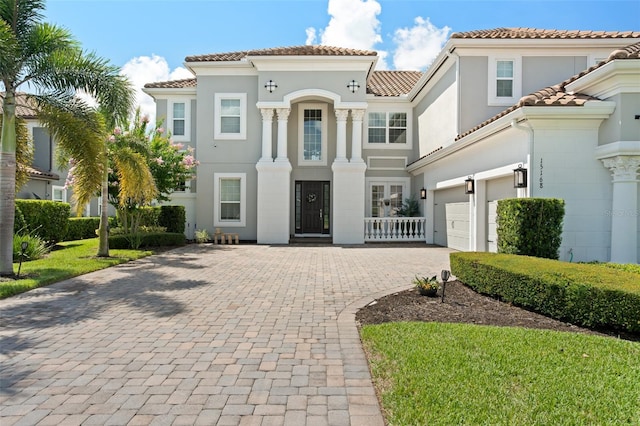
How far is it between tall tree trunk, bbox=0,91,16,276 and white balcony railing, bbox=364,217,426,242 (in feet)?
38.9

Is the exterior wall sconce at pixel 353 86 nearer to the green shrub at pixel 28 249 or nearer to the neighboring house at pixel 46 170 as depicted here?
the green shrub at pixel 28 249

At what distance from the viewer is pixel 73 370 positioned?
3.66 m

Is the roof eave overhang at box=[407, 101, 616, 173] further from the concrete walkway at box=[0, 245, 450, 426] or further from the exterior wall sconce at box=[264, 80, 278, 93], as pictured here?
the exterior wall sconce at box=[264, 80, 278, 93]

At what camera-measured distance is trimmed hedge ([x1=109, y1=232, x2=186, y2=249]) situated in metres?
13.2

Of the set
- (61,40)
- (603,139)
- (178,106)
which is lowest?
(603,139)

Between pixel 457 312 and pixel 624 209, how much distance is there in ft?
19.4

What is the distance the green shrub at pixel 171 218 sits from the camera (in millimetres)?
15617

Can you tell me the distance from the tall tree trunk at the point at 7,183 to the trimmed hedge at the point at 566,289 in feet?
31.6

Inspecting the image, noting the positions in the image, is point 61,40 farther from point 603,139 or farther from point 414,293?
point 603,139

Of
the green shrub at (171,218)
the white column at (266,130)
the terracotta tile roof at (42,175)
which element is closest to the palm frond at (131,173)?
the green shrub at (171,218)

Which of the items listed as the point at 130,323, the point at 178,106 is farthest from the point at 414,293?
the point at 178,106

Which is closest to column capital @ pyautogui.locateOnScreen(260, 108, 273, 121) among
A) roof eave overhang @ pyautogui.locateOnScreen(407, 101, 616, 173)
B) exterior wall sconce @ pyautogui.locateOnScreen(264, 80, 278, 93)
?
exterior wall sconce @ pyautogui.locateOnScreen(264, 80, 278, 93)

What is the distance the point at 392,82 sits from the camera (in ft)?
65.5

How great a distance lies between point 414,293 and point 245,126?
12.4 m
